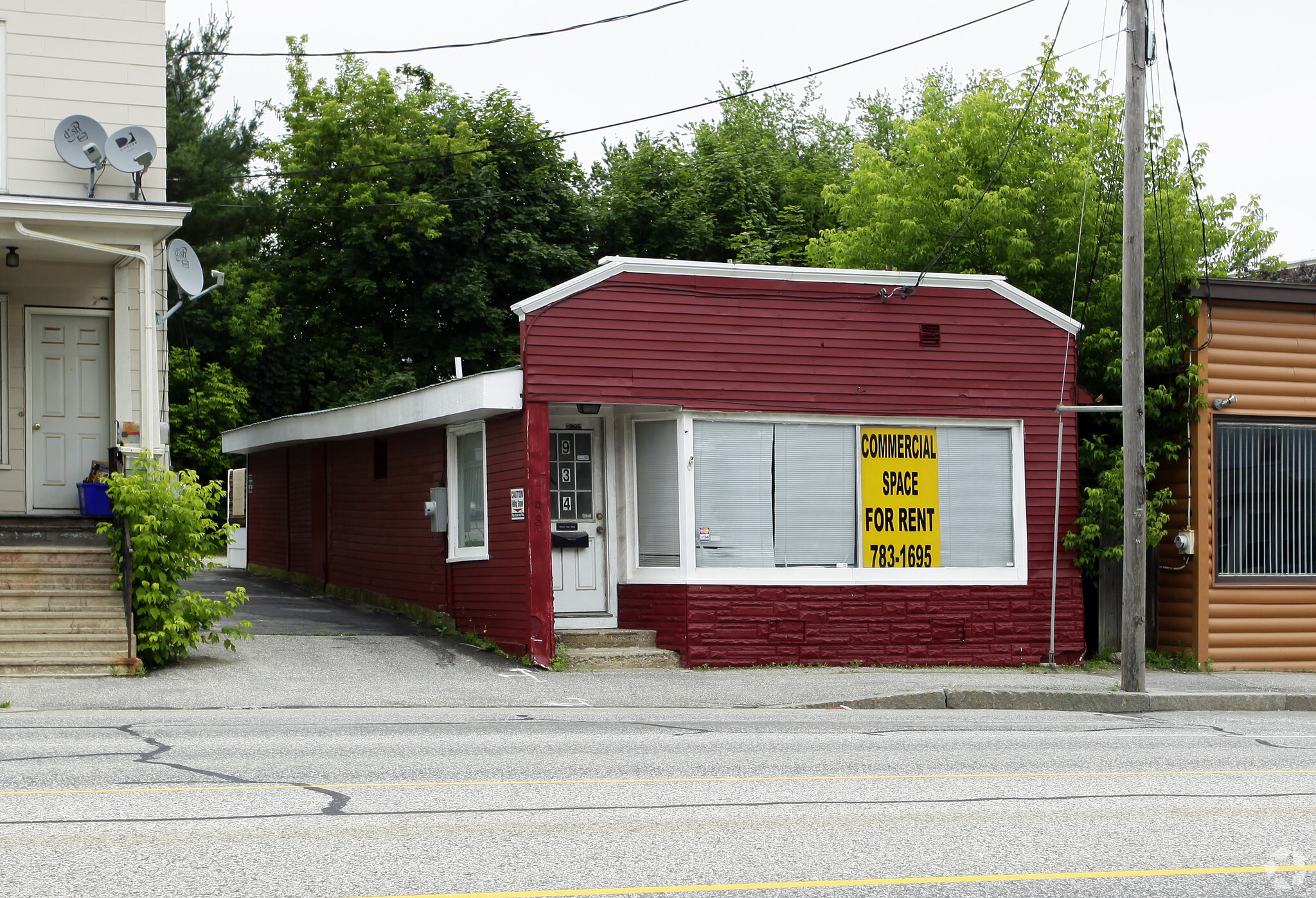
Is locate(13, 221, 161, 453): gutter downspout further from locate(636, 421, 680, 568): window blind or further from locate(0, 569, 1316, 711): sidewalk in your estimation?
locate(636, 421, 680, 568): window blind

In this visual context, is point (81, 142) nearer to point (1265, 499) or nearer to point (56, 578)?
point (56, 578)

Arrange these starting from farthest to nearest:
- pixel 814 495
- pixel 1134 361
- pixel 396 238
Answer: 1. pixel 396 238
2. pixel 814 495
3. pixel 1134 361

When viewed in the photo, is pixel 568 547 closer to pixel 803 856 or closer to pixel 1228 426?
pixel 1228 426

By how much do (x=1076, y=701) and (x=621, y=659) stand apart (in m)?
4.84

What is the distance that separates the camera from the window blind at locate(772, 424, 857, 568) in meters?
16.0

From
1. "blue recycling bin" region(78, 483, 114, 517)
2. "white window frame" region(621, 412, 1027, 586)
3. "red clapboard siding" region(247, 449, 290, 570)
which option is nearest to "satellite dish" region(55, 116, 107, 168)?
"blue recycling bin" region(78, 483, 114, 517)

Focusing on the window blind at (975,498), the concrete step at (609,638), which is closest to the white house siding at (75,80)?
the concrete step at (609,638)

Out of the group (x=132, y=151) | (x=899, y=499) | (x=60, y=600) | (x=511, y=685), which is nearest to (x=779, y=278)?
(x=899, y=499)

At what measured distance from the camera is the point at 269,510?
24.4 meters

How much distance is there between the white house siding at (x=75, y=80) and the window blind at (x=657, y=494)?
6452 mm

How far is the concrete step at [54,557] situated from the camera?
14.4 meters

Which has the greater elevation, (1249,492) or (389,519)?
(1249,492)

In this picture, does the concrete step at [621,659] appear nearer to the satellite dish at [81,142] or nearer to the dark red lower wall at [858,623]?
the dark red lower wall at [858,623]

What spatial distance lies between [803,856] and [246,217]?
3707cm
